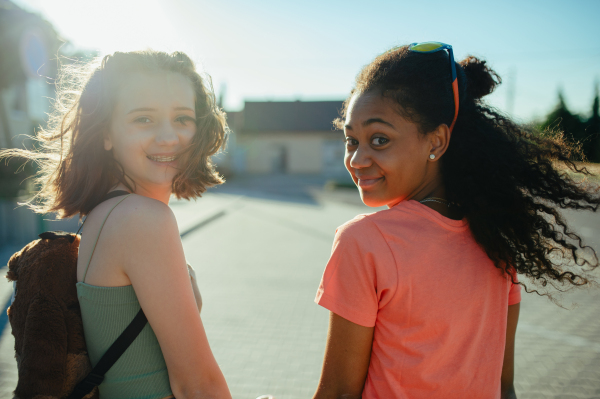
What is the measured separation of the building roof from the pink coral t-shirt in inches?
1536

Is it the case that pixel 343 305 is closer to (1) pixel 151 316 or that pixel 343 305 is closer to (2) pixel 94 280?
(1) pixel 151 316

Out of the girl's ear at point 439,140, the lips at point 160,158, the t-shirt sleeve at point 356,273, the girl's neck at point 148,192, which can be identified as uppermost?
the girl's ear at point 439,140

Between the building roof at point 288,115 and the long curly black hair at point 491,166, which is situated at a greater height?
the long curly black hair at point 491,166

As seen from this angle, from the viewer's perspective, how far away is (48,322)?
4.04 feet

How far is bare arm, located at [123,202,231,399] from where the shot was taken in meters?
1.26

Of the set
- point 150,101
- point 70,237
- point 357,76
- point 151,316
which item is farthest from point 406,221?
point 70,237

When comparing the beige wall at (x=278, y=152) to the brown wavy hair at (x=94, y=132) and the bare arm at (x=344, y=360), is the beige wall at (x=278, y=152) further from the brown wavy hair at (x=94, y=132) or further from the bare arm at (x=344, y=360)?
the bare arm at (x=344, y=360)

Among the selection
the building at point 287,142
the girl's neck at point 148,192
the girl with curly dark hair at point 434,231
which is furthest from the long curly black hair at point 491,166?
the building at point 287,142

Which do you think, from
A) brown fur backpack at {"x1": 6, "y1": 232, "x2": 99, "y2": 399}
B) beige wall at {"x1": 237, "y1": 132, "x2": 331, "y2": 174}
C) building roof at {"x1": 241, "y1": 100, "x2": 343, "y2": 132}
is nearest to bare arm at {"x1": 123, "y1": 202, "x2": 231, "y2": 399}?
brown fur backpack at {"x1": 6, "y1": 232, "x2": 99, "y2": 399}

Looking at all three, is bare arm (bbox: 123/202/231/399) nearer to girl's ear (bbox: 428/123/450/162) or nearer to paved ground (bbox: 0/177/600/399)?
girl's ear (bbox: 428/123/450/162)

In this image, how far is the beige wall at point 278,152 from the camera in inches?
1539

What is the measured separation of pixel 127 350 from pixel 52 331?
24cm

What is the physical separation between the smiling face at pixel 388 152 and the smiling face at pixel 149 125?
2.23 ft

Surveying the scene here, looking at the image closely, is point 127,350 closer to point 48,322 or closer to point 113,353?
point 113,353
